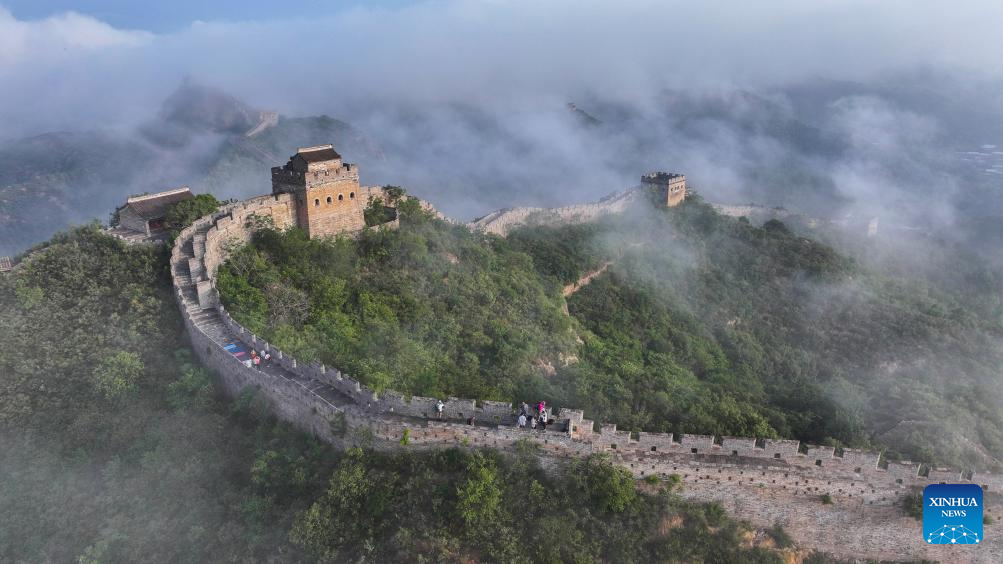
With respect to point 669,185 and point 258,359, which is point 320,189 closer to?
point 258,359

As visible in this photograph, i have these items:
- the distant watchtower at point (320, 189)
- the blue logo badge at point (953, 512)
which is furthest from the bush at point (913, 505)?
the distant watchtower at point (320, 189)

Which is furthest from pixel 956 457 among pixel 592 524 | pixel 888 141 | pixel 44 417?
pixel 888 141

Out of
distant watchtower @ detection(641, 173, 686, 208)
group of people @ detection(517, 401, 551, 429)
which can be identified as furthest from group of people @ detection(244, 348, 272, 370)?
distant watchtower @ detection(641, 173, 686, 208)

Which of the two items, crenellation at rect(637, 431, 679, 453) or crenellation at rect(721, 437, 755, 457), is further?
crenellation at rect(721, 437, 755, 457)

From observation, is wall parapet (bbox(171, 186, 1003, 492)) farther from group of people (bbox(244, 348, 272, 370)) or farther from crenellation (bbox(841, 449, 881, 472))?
group of people (bbox(244, 348, 272, 370))

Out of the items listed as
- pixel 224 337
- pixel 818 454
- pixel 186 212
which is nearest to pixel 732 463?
pixel 818 454

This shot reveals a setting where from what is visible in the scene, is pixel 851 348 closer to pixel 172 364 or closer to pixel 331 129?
pixel 172 364
